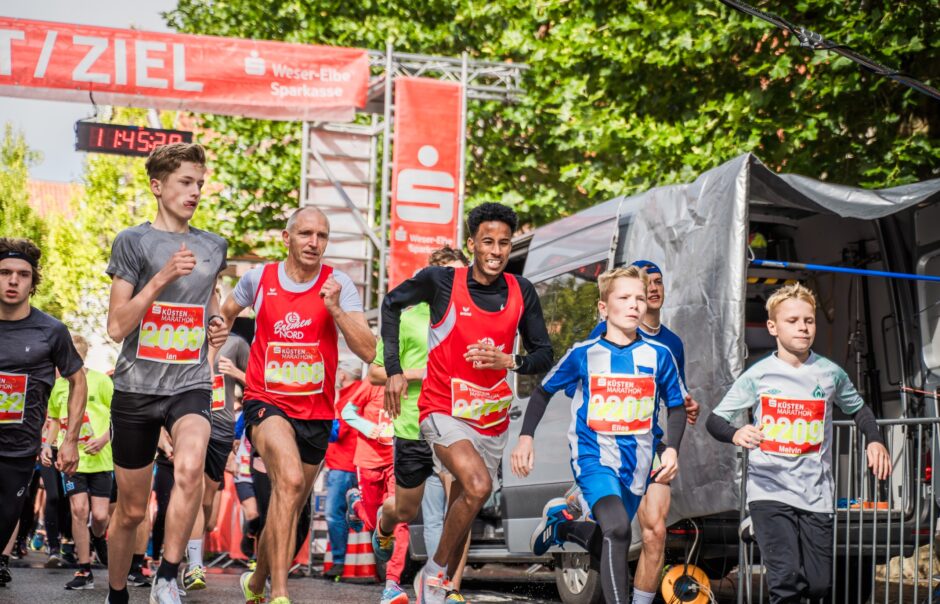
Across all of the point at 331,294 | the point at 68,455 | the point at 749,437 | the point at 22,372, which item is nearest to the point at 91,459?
the point at 22,372

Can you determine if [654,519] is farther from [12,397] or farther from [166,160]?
[12,397]

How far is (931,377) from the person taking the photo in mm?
8664

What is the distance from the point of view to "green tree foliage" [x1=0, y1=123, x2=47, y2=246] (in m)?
47.7

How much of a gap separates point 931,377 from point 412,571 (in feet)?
16.2

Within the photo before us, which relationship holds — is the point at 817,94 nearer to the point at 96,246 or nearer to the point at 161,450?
the point at 161,450

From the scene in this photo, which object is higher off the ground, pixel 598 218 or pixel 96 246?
pixel 96 246

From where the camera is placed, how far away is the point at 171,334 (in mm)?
6719

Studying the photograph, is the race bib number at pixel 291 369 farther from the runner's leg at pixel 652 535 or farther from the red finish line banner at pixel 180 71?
the red finish line banner at pixel 180 71

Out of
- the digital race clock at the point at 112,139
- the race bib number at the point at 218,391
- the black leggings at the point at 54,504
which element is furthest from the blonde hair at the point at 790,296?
the digital race clock at the point at 112,139

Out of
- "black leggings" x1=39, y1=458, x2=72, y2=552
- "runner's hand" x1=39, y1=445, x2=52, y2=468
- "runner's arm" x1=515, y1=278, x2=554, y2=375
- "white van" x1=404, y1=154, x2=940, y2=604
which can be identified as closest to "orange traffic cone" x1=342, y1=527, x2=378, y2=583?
"white van" x1=404, y1=154, x2=940, y2=604

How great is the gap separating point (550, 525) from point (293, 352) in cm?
207

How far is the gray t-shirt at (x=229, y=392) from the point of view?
32.1 feet

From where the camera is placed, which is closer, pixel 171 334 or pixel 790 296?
pixel 171 334

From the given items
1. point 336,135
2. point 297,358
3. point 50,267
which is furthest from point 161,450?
point 50,267
